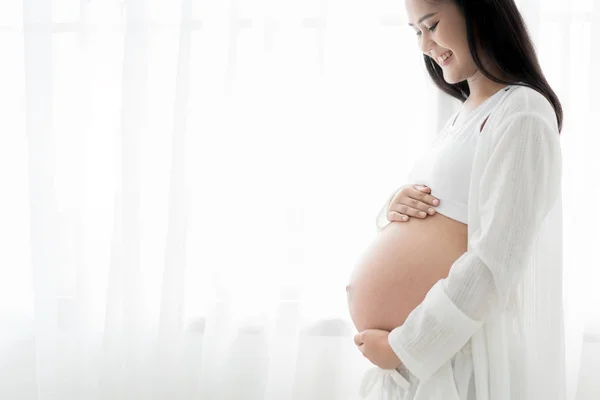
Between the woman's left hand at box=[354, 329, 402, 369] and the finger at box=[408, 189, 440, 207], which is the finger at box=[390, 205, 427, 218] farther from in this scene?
the woman's left hand at box=[354, 329, 402, 369]

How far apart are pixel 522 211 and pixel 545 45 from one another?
2.40 feet

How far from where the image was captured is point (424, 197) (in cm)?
111

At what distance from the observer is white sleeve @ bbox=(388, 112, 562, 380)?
94cm

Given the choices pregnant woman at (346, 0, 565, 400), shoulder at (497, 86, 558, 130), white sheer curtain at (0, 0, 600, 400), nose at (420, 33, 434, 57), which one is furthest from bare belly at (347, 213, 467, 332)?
white sheer curtain at (0, 0, 600, 400)

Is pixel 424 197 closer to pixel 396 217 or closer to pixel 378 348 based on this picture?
pixel 396 217

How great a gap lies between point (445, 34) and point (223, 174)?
2.45ft

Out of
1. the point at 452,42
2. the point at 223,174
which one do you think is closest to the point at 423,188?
the point at 452,42

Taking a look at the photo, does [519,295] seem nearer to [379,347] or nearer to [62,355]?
[379,347]

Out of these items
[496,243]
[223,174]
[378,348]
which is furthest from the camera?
[223,174]

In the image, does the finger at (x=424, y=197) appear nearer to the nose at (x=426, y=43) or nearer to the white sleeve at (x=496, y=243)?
the white sleeve at (x=496, y=243)

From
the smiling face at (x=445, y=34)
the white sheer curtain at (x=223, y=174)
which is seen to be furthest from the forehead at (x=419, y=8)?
the white sheer curtain at (x=223, y=174)

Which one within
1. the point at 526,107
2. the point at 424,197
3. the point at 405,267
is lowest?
the point at 405,267

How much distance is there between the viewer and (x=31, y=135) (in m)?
1.68

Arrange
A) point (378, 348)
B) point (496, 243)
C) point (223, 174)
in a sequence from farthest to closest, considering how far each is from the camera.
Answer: point (223, 174), point (378, 348), point (496, 243)
